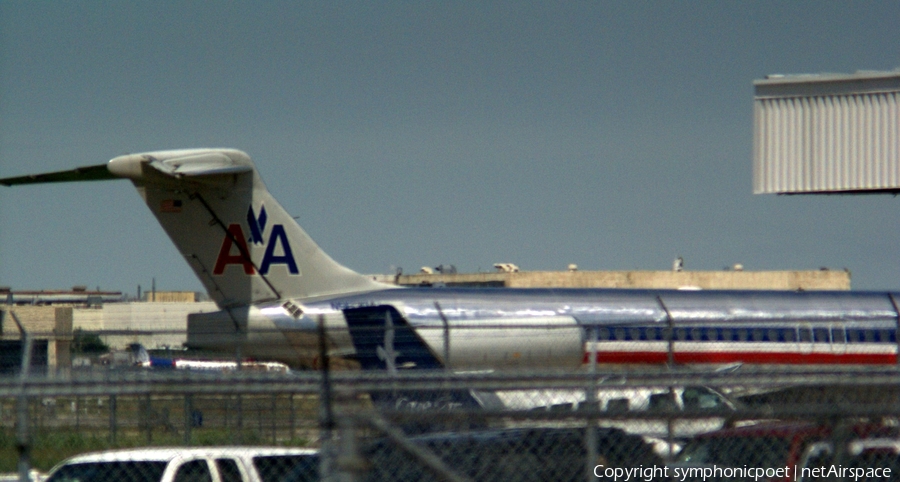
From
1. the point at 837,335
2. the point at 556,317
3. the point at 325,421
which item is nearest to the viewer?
the point at 325,421

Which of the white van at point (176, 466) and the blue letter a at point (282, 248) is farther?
the blue letter a at point (282, 248)

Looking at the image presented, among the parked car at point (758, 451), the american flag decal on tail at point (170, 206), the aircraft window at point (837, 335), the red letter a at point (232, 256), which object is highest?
the american flag decal on tail at point (170, 206)

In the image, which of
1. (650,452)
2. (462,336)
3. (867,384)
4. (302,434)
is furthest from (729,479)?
(462,336)

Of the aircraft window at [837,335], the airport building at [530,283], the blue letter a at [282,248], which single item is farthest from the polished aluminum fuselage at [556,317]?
the airport building at [530,283]

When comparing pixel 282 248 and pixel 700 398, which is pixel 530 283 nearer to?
pixel 282 248

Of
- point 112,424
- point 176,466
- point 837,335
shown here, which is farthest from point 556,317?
point 176,466

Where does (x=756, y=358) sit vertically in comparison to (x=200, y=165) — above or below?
below

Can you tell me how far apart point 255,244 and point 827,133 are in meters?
10.8

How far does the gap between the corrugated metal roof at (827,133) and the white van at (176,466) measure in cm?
990

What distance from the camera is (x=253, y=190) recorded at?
20.4 m

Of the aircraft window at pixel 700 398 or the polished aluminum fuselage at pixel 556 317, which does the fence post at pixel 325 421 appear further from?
the polished aluminum fuselage at pixel 556 317

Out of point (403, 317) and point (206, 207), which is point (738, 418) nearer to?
point (403, 317)

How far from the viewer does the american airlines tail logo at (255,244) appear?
20.2 meters

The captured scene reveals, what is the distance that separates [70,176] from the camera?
62.5 feet
